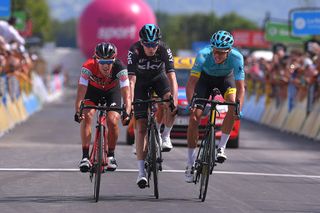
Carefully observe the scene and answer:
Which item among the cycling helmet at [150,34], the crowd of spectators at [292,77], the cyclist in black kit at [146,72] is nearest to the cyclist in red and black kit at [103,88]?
the cyclist in black kit at [146,72]

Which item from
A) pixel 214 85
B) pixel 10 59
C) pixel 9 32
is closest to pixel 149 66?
pixel 214 85

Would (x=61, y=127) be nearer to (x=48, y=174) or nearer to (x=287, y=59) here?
(x=287, y=59)

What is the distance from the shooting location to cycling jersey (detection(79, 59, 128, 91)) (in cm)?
1277

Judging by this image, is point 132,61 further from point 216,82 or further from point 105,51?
point 216,82

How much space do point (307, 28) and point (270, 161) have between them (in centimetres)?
1379

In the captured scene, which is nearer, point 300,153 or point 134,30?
point 300,153

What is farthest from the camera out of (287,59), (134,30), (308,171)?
(134,30)

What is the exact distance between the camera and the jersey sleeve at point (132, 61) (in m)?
13.2

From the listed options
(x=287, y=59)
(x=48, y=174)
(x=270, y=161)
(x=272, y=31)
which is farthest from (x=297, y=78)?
(x=272, y=31)

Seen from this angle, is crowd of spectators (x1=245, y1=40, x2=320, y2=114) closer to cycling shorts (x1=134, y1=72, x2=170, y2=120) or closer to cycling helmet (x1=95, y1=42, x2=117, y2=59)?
cycling shorts (x1=134, y1=72, x2=170, y2=120)

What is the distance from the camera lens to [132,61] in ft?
43.6

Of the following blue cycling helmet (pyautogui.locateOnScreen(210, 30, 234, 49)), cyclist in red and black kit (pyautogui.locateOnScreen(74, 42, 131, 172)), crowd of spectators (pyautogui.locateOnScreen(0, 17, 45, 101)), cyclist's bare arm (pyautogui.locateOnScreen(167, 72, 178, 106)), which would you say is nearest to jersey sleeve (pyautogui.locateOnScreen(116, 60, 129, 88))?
cyclist in red and black kit (pyautogui.locateOnScreen(74, 42, 131, 172))

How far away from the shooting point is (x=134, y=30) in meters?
58.7

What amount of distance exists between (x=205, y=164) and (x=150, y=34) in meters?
1.69
